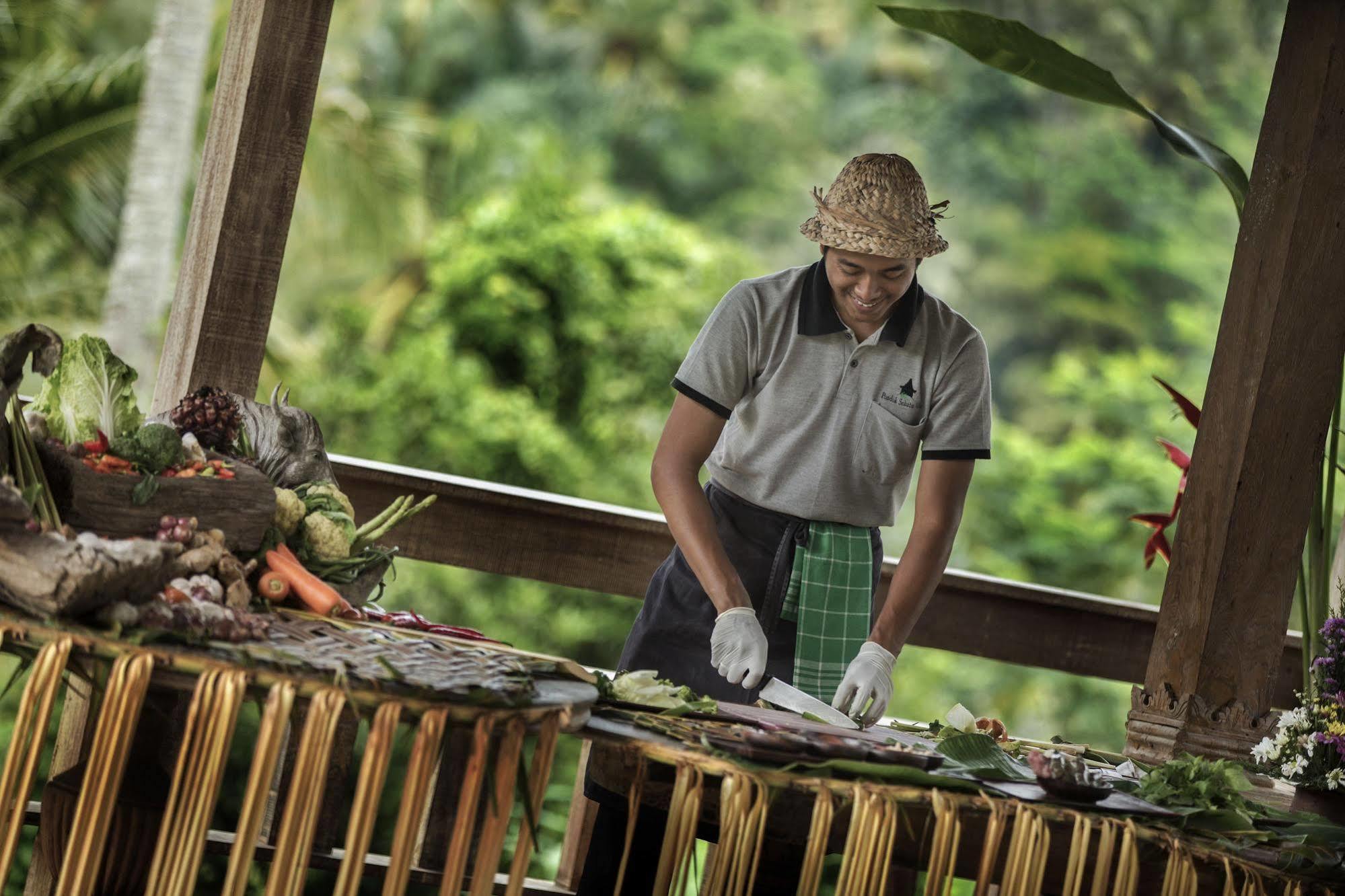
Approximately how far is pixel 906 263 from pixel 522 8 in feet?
45.5

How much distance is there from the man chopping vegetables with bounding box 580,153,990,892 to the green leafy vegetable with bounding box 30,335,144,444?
0.95m

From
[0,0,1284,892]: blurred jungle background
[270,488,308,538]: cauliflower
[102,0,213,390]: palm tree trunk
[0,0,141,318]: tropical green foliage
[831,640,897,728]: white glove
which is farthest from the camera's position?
[0,0,1284,892]: blurred jungle background

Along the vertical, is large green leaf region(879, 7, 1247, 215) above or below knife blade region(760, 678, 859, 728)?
above

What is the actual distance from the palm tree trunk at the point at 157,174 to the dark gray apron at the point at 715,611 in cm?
700

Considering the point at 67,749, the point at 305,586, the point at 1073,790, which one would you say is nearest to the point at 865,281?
the point at 1073,790

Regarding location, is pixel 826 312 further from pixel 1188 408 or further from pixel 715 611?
pixel 1188 408

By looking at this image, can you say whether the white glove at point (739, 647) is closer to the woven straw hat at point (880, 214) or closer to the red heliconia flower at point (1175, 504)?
the woven straw hat at point (880, 214)

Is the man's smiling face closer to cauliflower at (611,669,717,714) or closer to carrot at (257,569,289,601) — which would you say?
cauliflower at (611,669,717,714)

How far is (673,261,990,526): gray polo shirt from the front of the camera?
284 cm

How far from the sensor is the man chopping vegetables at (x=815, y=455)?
281 centimetres

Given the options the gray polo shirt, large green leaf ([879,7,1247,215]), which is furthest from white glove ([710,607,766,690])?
large green leaf ([879,7,1247,215])

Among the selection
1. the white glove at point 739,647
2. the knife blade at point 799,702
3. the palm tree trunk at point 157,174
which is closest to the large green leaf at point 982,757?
the knife blade at point 799,702

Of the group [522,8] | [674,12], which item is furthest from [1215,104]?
[522,8]

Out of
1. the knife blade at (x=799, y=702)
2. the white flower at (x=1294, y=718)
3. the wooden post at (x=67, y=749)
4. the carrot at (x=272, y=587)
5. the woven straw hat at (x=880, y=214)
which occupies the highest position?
the woven straw hat at (x=880, y=214)
